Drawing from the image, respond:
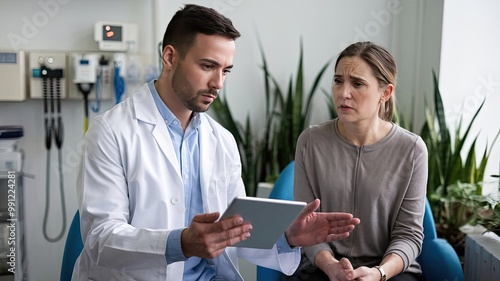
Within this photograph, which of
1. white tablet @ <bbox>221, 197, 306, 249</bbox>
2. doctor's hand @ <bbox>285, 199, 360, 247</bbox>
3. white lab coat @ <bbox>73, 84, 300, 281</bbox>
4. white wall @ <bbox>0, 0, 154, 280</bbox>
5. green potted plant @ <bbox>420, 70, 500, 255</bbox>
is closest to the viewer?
white tablet @ <bbox>221, 197, 306, 249</bbox>

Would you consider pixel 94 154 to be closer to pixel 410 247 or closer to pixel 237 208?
pixel 237 208

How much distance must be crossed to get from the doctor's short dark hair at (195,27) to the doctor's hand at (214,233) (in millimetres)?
561

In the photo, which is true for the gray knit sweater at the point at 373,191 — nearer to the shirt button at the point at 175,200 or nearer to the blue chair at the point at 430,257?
the blue chair at the point at 430,257

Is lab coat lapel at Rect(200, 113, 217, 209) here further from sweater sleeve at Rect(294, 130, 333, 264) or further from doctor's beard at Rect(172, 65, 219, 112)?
sweater sleeve at Rect(294, 130, 333, 264)

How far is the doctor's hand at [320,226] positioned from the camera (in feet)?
5.02

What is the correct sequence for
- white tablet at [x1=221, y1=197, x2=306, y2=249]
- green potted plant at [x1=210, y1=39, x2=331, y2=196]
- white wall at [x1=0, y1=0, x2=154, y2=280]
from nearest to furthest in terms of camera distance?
1. white tablet at [x1=221, y1=197, x2=306, y2=249]
2. white wall at [x1=0, y1=0, x2=154, y2=280]
3. green potted plant at [x1=210, y1=39, x2=331, y2=196]

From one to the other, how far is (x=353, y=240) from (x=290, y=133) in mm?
1193

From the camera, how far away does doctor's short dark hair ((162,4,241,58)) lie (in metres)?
1.59

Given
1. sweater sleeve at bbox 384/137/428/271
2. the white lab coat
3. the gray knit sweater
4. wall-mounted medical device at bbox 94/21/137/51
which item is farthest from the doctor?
wall-mounted medical device at bbox 94/21/137/51

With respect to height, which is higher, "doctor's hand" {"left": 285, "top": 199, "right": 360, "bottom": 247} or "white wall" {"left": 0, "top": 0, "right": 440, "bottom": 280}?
"white wall" {"left": 0, "top": 0, "right": 440, "bottom": 280}

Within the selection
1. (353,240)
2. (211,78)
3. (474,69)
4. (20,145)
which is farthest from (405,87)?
(20,145)

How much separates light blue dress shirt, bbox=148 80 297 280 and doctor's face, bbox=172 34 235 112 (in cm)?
9

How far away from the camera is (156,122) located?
5.31 feet

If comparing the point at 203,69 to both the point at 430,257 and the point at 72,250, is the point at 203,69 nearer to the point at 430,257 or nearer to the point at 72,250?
the point at 72,250
